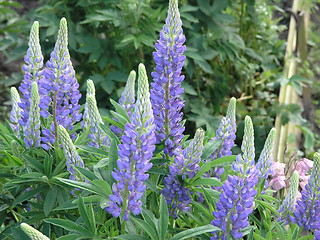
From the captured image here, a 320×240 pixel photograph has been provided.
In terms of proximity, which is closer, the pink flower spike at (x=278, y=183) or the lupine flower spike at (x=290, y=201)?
the lupine flower spike at (x=290, y=201)

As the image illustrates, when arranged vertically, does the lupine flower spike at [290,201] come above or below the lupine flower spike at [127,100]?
below

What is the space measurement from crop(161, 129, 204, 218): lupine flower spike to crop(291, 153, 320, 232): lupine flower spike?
0.43m

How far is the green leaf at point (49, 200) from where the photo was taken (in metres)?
1.88

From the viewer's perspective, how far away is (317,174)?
1849 mm

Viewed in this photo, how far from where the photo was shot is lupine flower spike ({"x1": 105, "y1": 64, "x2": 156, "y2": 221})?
1547 mm

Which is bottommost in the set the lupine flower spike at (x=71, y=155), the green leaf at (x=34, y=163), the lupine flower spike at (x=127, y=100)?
the green leaf at (x=34, y=163)

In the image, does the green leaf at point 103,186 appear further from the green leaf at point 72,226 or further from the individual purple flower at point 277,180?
the individual purple flower at point 277,180

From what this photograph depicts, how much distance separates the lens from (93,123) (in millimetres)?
2020

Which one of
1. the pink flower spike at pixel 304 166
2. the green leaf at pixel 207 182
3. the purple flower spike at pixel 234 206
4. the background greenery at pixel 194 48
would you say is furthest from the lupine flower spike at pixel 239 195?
the background greenery at pixel 194 48

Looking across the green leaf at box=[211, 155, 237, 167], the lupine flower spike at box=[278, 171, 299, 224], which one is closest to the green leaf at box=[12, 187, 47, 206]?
the green leaf at box=[211, 155, 237, 167]

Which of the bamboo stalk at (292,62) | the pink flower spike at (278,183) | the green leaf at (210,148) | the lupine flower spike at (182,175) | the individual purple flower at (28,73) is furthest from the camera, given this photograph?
the bamboo stalk at (292,62)

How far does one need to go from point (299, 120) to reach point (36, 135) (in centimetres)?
281

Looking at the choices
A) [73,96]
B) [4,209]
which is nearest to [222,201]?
[73,96]

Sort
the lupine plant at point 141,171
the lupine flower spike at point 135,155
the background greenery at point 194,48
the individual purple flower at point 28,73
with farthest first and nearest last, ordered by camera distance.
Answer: the background greenery at point 194,48, the individual purple flower at point 28,73, the lupine plant at point 141,171, the lupine flower spike at point 135,155
